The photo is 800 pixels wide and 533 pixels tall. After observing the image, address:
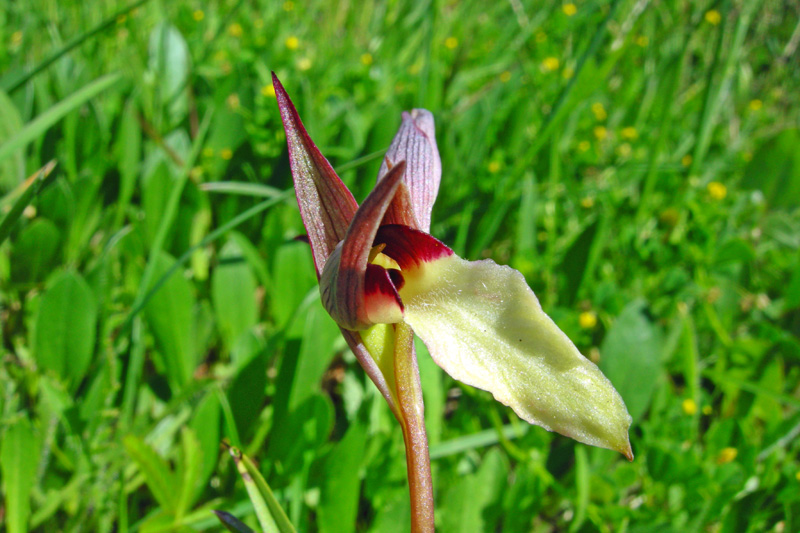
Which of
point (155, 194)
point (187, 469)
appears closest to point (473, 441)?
point (187, 469)

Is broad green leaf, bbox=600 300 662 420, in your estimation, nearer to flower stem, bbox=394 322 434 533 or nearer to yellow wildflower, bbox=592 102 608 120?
flower stem, bbox=394 322 434 533

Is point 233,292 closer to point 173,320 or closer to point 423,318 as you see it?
point 173,320

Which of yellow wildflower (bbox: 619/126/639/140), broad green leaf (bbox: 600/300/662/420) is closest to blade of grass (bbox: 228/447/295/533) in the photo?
broad green leaf (bbox: 600/300/662/420)

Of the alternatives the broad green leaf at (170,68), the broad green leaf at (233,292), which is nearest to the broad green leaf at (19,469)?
the broad green leaf at (233,292)

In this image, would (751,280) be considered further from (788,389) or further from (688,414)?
(688,414)

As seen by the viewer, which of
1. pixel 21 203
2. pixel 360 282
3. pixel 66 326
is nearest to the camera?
pixel 360 282

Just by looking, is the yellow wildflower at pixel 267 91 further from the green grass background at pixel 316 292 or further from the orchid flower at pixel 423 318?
the orchid flower at pixel 423 318
